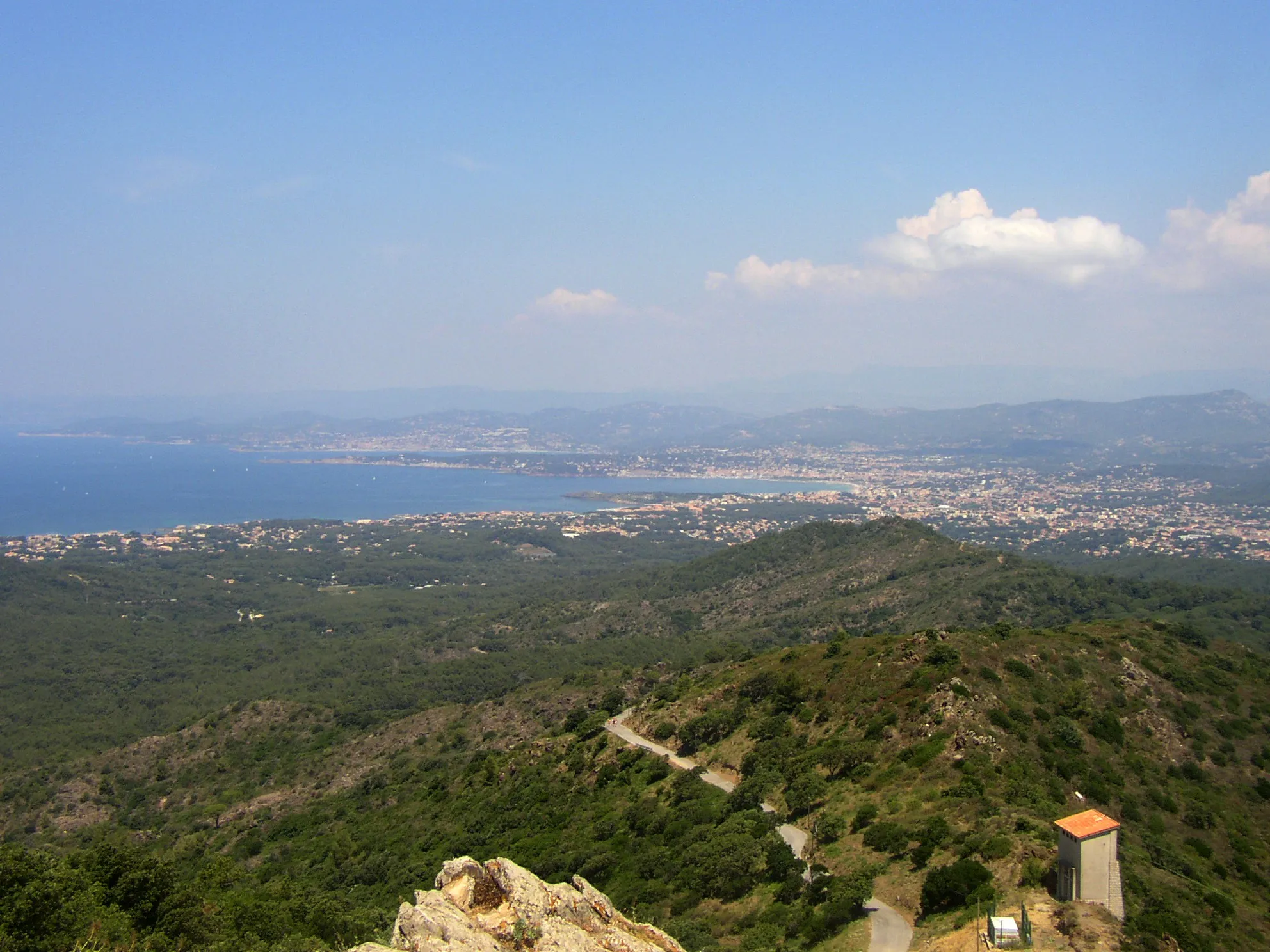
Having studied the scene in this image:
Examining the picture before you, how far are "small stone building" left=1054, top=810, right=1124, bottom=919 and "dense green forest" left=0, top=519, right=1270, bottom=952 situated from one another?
71cm

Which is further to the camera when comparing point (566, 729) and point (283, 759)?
point (283, 759)

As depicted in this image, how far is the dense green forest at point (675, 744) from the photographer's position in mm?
22703

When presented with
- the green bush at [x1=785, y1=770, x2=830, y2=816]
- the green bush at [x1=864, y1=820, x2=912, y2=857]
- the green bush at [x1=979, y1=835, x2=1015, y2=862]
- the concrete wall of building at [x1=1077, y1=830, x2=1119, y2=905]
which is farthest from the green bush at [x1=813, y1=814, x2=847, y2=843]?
the concrete wall of building at [x1=1077, y1=830, x2=1119, y2=905]

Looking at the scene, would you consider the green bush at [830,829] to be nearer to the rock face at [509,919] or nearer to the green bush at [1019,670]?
the rock face at [509,919]

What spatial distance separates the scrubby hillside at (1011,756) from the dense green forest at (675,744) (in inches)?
5.2

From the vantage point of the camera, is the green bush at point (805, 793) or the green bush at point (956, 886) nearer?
the green bush at point (956, 886)

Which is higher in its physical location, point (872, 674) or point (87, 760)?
point (872, 674)

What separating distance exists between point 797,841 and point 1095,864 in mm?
11248

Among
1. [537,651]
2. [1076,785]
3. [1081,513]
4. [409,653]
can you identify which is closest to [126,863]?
[1076,785]

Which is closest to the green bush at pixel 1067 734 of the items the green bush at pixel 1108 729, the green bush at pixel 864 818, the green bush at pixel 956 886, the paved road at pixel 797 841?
the green bush at pixel 1108 729

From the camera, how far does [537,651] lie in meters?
81.8

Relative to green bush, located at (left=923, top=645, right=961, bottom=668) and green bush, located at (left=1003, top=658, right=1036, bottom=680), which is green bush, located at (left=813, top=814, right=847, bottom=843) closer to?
green bush, located at (left=923, top=645, right=961, bottom=668)

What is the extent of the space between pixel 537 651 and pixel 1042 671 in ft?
178

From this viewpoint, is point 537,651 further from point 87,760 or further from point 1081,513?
point 1081,513
